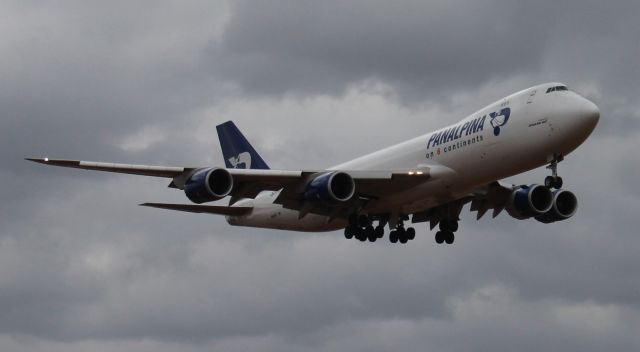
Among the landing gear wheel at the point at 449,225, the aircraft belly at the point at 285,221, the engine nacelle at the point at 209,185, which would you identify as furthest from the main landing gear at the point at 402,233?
the engine nacelle at the point at 209,185

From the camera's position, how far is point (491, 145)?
5641 cm

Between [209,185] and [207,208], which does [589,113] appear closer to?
[209,185]

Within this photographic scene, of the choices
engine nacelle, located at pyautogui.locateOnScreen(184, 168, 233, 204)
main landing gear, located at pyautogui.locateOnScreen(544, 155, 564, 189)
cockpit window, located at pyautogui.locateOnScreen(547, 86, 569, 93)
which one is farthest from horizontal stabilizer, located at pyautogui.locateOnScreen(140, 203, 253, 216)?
cockpit window, located at pyautogui.locateOnScreen(547, 86, 569, 93)

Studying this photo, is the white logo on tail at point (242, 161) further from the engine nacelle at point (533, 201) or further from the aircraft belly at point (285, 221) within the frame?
the engine nacelle at point (533, 201)

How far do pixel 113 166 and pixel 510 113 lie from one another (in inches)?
684

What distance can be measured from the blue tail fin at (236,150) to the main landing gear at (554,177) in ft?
64.5

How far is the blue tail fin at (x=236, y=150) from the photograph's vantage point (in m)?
71.5

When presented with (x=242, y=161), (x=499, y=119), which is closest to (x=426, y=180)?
(x=499, y=119)

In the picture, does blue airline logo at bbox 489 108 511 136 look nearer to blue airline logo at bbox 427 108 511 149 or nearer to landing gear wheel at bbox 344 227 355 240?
blue airline logo at bbox 427 108 511 149

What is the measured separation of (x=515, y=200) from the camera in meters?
64.0

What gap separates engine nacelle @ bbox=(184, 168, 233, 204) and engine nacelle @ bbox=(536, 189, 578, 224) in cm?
1590

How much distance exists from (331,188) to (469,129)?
6.54 meters

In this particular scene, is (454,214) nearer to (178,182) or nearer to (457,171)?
(457,171)

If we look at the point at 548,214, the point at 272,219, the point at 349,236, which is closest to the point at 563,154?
the point at 548,214
